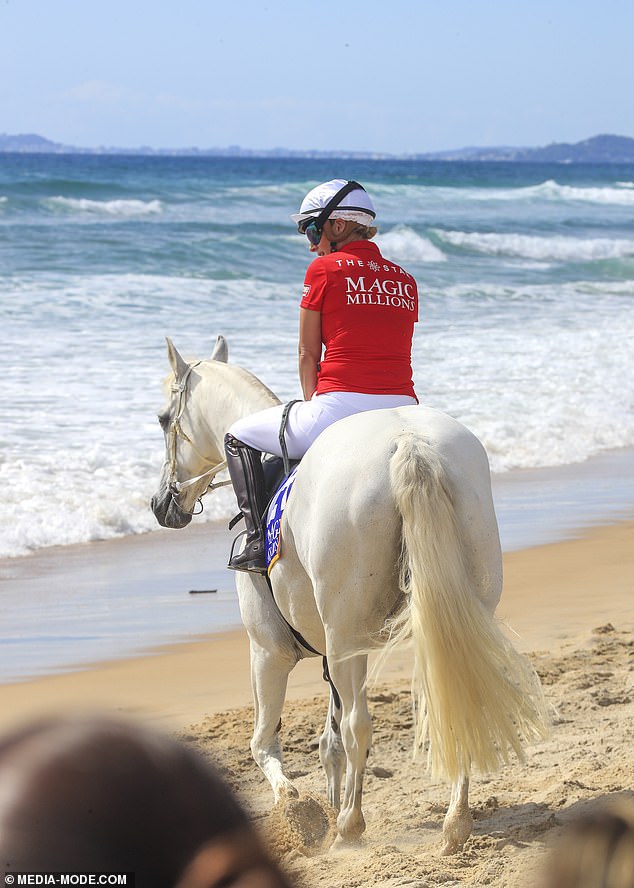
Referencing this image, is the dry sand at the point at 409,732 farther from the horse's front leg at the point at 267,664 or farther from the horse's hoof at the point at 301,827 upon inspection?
the horse's front leg at the point at 267,664

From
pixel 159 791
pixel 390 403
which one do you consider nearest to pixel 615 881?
pixel 159 791

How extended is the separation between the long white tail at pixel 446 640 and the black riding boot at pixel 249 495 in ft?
2.33

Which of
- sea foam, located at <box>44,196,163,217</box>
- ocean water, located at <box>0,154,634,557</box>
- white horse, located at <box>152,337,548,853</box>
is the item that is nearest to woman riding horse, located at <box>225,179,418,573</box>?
white horse, located at <box>152,337,548,853</box>

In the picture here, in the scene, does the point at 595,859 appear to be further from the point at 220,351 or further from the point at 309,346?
the point at 220,351

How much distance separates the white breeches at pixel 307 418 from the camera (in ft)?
13.1

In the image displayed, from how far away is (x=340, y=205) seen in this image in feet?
13.6

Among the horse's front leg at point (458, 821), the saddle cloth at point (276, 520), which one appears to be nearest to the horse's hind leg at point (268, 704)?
the saddle cloth at point (276, 520)

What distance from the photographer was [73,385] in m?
12.0

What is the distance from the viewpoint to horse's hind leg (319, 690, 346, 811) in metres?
4.20

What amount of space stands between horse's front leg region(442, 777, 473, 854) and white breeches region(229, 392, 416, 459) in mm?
1214

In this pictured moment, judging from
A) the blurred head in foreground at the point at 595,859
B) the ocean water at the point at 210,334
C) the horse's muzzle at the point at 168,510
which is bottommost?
the ocean water at the point at 210,334

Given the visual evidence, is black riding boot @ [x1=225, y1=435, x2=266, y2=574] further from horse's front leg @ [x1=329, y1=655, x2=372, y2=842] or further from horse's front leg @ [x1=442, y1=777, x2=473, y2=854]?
horse's front leg @ [x1=442, y1=777, x2=473, y2=854]

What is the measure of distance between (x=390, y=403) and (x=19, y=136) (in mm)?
184854

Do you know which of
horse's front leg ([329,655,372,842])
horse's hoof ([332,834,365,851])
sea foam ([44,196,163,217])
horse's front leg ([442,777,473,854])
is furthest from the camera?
sea foam ([44,196,163,217])
